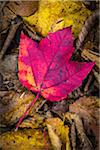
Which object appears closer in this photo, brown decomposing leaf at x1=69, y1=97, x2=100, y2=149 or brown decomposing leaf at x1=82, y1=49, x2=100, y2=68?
brown decomposing leaf at x1=69, y1=97, x2=100, y2=149

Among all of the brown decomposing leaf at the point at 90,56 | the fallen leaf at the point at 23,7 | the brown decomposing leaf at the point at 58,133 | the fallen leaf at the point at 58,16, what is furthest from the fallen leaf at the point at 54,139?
the fallen leaf at the point at 23,7

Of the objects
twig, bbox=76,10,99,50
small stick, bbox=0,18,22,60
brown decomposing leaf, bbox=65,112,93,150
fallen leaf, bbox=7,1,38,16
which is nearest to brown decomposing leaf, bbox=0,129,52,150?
brown decomposing leaf, bbox=65,112,93,150

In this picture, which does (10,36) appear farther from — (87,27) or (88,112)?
(88,112)

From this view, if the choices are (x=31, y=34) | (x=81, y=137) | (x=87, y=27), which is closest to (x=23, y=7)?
(x=31, y=34)

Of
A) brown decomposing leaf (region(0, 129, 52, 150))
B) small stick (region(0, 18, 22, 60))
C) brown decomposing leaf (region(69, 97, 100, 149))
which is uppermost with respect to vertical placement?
small stick (region(0, 18, 22, 60))

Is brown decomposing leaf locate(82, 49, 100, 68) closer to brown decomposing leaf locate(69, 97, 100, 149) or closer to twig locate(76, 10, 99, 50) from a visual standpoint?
twig locate(76, 10, 99, 50)

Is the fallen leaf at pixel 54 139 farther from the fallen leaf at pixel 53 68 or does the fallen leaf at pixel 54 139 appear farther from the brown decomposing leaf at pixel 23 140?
the fallen leaf at pixel 53 68

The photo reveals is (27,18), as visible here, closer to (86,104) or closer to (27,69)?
(27,69)

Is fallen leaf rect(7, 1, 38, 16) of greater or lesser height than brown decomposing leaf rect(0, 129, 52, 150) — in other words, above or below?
above

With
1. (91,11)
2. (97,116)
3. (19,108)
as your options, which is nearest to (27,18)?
(91,11)

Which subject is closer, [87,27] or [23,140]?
[23,140]
